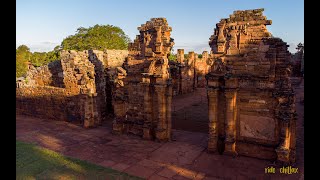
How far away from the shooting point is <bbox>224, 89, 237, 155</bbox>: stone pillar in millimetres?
9118

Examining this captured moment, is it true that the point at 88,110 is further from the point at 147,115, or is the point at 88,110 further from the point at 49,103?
the point at 49,103

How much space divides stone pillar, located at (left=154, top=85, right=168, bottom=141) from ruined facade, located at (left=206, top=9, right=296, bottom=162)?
2.36 m

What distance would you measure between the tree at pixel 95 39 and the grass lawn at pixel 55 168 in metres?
33.9

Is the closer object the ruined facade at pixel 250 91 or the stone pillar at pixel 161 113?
the ruined facade at pixel 250 91

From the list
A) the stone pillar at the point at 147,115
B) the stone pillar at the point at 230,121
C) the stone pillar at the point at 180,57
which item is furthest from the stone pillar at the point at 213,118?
the stone pillar at the point at 180,57

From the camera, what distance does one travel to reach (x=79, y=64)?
1477 centimetres

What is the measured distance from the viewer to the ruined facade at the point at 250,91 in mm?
8438

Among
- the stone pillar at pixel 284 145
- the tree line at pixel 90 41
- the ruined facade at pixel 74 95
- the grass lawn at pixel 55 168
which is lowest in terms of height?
the grass lawn at pixel 55 168

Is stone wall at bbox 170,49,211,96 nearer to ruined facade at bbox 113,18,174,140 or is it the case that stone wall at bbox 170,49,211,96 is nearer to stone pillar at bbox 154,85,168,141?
ruined facade at bbox 113,18,174,140

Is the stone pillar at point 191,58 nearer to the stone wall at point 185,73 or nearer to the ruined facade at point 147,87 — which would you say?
the stone wall at point 185,73

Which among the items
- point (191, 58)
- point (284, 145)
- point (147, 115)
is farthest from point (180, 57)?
point (284, 145)
